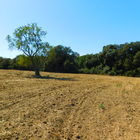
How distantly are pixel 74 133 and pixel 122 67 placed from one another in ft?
115

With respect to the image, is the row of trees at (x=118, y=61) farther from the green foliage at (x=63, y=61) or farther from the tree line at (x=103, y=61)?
the green foliage at (x=63, y=61)

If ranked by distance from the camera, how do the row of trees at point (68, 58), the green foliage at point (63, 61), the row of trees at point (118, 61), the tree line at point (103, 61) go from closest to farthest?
1. the row of trees at point (68, 58)
2. the row of trees at point (118, 61)
3. the tree line at point (103, 61)
4. the green foliage at point (63, 61)

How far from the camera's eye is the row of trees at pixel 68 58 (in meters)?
21.6

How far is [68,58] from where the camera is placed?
41.8 m

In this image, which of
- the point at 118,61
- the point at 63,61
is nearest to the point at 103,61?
the point at 118,61

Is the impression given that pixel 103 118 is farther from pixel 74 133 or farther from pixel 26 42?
pixel 26 42

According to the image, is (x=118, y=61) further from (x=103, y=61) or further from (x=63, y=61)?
(x=63, y=61)

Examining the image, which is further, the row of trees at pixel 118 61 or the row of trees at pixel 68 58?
the row of trees at pixel 118 61

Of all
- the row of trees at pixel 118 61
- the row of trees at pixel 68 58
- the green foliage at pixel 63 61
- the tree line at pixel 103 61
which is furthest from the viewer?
the green foliage at pixel 63 61

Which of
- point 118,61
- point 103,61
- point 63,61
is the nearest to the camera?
point 118,61

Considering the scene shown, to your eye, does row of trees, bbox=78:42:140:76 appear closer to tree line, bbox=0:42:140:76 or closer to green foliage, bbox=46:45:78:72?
tree line, bbox=0:42:140:76

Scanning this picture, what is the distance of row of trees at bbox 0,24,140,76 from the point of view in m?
21.6

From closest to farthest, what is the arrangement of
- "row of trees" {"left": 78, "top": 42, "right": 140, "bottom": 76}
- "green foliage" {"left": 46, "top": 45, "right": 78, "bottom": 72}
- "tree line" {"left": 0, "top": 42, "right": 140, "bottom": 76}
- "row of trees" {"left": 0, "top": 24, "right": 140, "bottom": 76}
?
1. "row of trees" {"left": 0, "top": 24, "right": 140, "bottom": 76}
2. "row of trees" {"left": 78, "top": 42, "right": 140, "bottom": 76}
3. "tree line" {"left": 0, "top": 42, "right": 140, "bottom": 76}
4. "green foliage" {"left": 46, "top": 45, "right": 78, "bottom": 72}

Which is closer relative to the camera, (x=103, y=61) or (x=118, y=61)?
(x=118, y=61)
